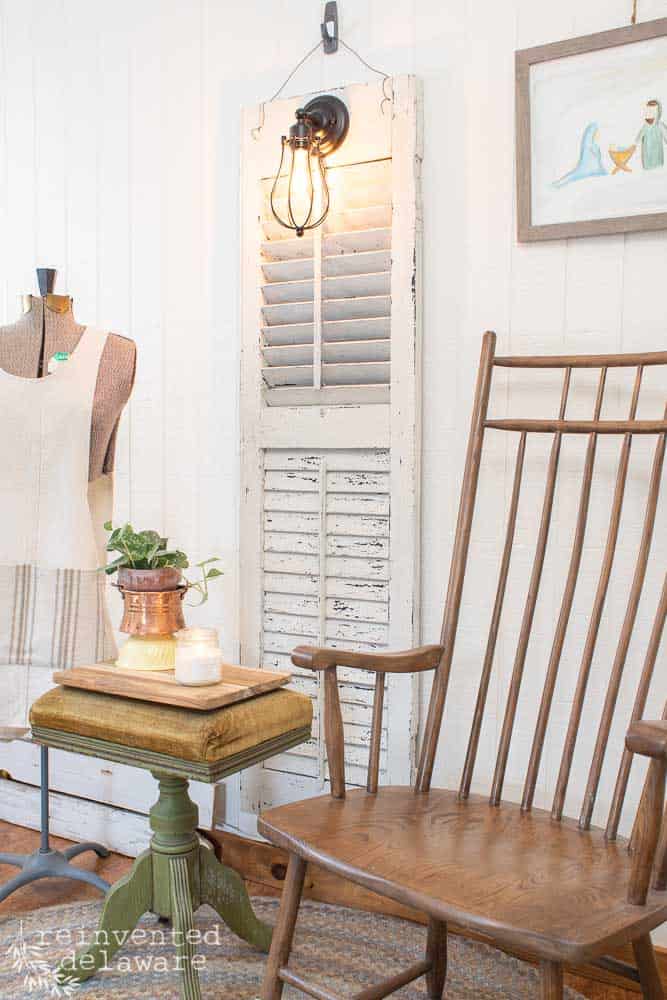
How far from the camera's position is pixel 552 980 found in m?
1.20

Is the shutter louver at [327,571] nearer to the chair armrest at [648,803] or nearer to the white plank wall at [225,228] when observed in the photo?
the white plank wall at [225,228]

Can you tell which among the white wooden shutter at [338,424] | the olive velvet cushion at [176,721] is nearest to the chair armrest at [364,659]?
the olive velvet cushion at [176,721]

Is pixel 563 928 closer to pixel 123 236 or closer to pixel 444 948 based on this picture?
pixel 444 948

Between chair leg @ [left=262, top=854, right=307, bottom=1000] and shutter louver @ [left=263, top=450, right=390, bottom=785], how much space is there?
675 millimetres

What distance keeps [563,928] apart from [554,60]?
1.61 meters

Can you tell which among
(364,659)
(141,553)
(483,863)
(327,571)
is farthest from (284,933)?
(327,571)

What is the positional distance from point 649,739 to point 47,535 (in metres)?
1.40

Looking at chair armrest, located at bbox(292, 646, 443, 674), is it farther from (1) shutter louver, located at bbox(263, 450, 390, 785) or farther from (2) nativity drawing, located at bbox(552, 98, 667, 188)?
(2) nativity drawing, located at bbox(552, 98, 667, 188)

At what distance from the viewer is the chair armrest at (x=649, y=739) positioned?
3.85 feet

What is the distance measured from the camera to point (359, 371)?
84.2 inches

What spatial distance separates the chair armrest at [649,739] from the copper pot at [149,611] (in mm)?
1003

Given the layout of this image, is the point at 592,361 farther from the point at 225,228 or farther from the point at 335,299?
the point at 225,228

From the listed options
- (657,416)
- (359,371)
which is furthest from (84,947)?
(657,416)

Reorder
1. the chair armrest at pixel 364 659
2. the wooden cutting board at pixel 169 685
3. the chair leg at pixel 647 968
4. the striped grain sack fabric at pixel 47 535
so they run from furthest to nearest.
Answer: the striped grain sack fabric at pixel 47 535
the wooden cutting board at pixel 169 685
the chair armrest at pixel 364 659
the chair leg at pixel 647 968
